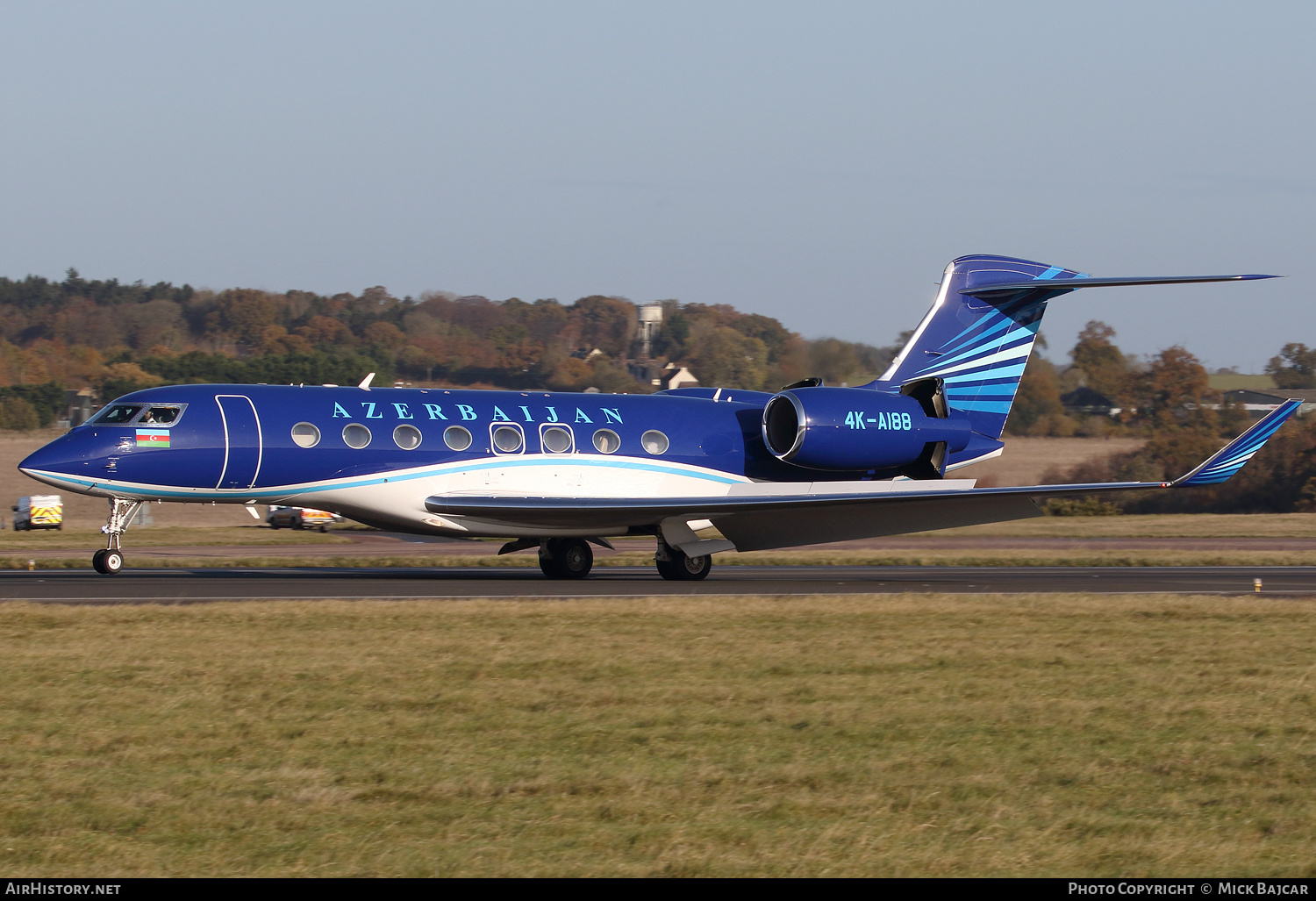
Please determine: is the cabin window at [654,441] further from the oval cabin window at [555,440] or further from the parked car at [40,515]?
the parked car at [40,515]

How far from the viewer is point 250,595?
18.9 m

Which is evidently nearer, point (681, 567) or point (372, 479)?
point (372, 479)

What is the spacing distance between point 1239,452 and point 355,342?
7760 centimetres

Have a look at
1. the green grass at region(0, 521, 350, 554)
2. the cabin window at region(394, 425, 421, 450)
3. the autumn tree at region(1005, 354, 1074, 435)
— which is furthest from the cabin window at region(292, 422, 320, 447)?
the autumn tree at region(1005, 354, 1074, 435)

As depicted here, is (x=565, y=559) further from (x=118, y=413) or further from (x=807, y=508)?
(x=118, y=413)

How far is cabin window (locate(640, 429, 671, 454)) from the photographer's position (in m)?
24.7

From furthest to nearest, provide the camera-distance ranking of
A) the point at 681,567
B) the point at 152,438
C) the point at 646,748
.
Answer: the point at 681,567 → the point at 152,438 → the point at 646,748

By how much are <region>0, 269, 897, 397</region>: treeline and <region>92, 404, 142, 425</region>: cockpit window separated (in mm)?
23456

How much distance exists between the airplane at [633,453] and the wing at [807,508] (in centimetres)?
4

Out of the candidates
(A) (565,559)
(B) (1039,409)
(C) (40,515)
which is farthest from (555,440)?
(B) (1039,409)

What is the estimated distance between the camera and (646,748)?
8.92 metres

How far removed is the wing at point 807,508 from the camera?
2228cm

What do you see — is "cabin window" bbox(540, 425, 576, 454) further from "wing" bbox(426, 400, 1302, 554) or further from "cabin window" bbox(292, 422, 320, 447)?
"cabin window" bbox(292, 422, 320, 447)
